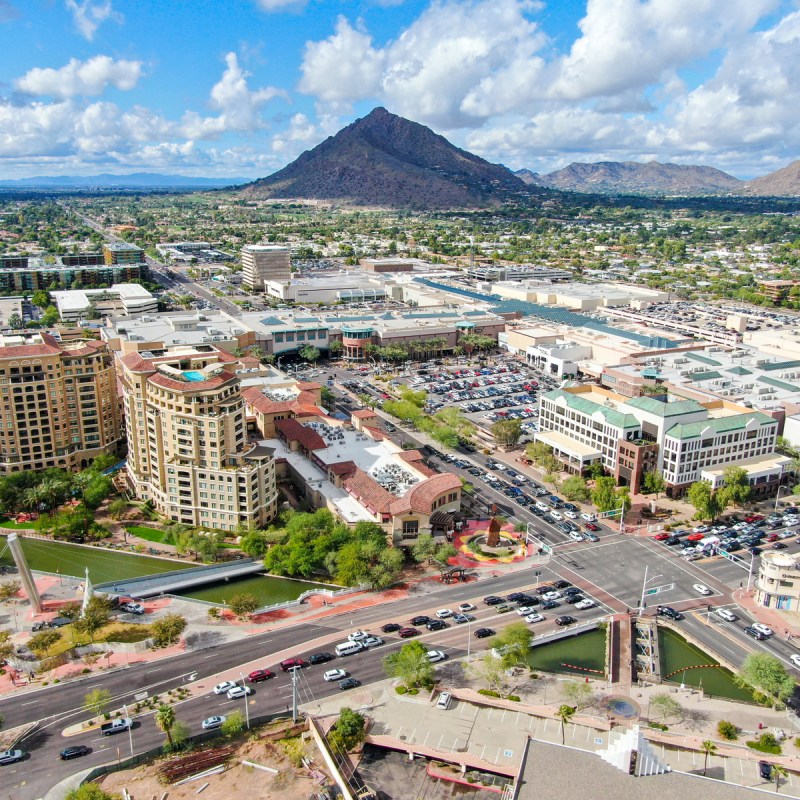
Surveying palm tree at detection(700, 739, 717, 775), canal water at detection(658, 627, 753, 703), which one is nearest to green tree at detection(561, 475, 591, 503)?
canal water at detection(658, 627, 753, 703)

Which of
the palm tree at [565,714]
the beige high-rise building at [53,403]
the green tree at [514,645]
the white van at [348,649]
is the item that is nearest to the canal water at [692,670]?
the palm tree at [565,714]

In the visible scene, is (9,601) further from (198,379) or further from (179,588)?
(198,379)

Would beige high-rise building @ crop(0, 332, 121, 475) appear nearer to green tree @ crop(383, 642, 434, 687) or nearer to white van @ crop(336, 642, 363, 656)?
white van @ crop(336, 642, 363, 656)

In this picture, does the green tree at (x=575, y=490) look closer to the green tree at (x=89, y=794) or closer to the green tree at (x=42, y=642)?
the green tree at (x=42, y=642)

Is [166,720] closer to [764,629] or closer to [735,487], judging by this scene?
[764,629]

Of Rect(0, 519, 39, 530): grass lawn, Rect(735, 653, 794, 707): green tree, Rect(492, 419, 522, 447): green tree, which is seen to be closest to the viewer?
Rect(735, 653, 794, 707): green tree

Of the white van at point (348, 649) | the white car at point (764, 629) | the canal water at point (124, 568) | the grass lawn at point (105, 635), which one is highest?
the white car at point (764, 629)
